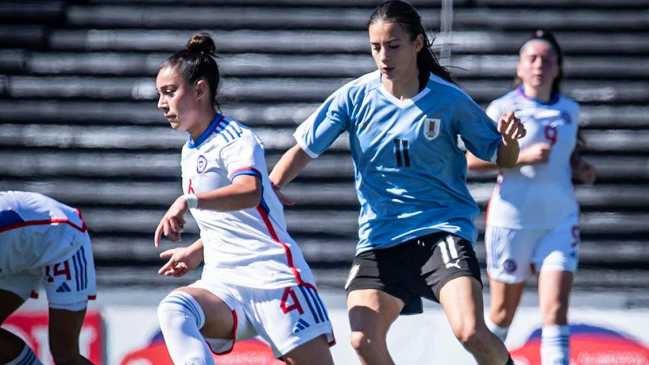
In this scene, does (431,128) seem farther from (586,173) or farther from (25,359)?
(25,359)

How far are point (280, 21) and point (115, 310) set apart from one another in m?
3.04

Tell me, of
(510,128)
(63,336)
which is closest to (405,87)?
(510,128)

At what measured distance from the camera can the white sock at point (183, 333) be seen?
4078 millimetres

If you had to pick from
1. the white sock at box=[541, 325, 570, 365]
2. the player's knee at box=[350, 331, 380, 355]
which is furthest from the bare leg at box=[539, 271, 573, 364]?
the player's knee at box=[350, 331, 380, 355]

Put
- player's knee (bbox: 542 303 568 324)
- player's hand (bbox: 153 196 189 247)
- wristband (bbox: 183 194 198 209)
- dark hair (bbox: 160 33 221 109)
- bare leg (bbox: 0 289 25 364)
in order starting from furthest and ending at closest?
1. player's knee (bbox: 542 303 568 324)
2. bare leg (bbox: 0 289 25 364)
3. dark hair (bbox: 160 33 221 109)
4. wristband (bbox: 183 194 198 209)
5. player's hand (bbox: 153 196 189 247)

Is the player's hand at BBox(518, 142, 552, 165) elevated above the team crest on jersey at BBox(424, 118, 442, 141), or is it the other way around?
the team crest on jersey at BBox(424, 118, 442, 141)

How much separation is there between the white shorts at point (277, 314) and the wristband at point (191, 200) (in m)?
0.45

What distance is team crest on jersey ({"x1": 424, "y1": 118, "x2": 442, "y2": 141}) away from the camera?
4.52 m

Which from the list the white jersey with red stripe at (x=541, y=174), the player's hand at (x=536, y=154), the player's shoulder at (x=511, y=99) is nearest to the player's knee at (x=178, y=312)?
the player's hand at (x=536, y=154)

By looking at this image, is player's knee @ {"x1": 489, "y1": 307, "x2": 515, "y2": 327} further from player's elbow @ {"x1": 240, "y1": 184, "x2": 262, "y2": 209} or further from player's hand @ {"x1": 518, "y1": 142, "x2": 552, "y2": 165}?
player's elbow @ {"x1": 240, "y1": 184, "x2": 262, "y2": 209}

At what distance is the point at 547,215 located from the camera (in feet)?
19.5

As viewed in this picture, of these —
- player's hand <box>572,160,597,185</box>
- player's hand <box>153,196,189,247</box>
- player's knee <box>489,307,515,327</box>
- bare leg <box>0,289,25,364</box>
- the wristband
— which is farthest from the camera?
player's knee <box>489,307,515,327</box>

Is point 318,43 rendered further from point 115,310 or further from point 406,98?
point 406,98

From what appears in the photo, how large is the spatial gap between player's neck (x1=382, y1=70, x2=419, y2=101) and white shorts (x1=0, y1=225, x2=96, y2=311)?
5.15 ft
